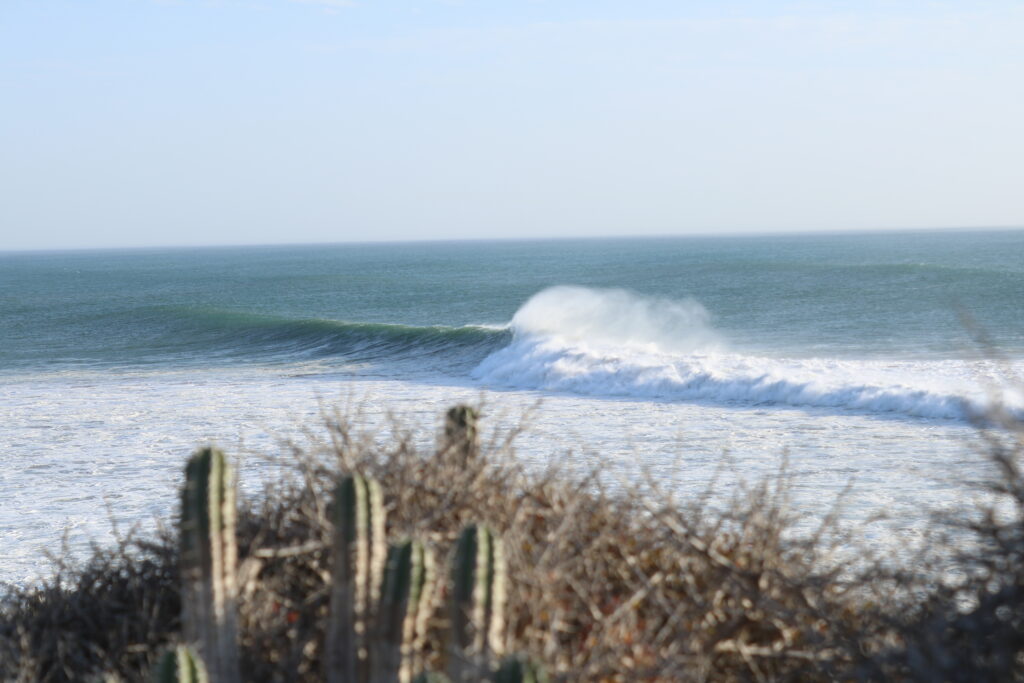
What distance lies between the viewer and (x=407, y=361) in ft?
87.6

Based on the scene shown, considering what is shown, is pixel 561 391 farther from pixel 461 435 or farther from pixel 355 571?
pixel 355 571

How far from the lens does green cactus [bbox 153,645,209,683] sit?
293 cm

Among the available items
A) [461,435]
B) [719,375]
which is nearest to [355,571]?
[461,435]

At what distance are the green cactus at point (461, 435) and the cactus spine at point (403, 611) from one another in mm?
1123

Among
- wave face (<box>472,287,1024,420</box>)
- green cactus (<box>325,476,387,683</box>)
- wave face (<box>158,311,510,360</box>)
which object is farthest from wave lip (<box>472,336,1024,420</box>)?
green cactus (<box>325,476,387,683</box>)

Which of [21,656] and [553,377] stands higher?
[21,656]

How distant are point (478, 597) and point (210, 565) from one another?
3.11 feet

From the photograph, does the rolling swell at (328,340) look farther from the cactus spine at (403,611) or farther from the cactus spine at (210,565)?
the cactus spine at (403,611)

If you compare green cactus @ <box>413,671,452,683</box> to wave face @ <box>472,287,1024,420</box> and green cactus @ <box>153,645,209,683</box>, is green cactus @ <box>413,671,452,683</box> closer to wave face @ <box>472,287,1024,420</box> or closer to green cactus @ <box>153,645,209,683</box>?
green cactus @ <box>153,645,209,683</box>

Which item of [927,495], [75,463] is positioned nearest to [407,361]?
[75,463]

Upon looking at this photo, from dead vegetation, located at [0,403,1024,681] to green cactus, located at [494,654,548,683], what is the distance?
0.43 meters

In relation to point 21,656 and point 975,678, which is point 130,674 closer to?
point 21,656

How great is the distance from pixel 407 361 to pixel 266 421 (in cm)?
1109

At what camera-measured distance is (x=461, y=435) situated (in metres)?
4.50
